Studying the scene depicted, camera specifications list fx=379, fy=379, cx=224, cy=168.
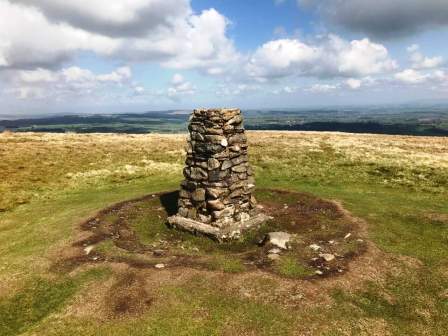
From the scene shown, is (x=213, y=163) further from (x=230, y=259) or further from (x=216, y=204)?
(x=230, y=259)

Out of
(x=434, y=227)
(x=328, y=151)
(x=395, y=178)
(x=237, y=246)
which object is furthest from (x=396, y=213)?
(x=328, y=151)

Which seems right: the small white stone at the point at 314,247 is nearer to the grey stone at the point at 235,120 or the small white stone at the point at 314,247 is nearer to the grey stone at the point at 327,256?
the grey stone at the point at 327,256

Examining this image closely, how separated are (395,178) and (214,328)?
1307 inches

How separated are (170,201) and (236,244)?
9.86 meters

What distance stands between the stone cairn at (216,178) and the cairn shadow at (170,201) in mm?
3161

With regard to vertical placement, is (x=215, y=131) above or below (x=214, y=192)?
above

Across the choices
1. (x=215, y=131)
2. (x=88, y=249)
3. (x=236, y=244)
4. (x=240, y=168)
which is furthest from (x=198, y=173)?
(x=88, y=249)

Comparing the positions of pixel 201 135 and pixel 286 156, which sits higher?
pixel 201 135

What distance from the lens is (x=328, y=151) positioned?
192ft

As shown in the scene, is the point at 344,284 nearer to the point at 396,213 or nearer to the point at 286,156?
the point at 396,213

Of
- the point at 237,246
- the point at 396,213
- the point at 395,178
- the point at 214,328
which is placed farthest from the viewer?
the point at 395,178

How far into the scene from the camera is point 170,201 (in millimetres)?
30188

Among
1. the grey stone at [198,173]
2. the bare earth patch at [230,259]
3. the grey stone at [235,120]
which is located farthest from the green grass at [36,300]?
the grey stone at [235,120]

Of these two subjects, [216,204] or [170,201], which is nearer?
[216,204]
